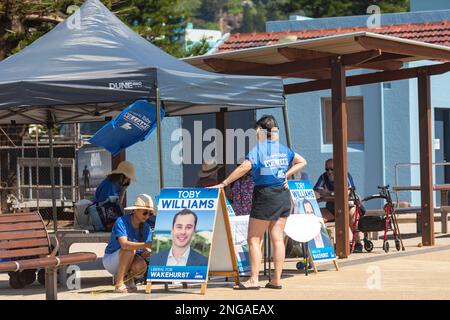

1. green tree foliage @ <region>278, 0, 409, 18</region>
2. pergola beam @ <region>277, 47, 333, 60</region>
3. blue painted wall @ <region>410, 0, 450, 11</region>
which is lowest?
pergola beam @ <region>277, 47, 333, 60</region>

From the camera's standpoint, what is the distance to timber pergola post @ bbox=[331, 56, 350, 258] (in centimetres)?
1686

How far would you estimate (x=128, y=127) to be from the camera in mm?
14133

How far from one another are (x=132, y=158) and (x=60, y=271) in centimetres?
1629

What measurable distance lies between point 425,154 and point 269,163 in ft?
20.9

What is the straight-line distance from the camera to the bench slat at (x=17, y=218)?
12859mm

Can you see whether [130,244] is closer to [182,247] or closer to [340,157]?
[182,247]

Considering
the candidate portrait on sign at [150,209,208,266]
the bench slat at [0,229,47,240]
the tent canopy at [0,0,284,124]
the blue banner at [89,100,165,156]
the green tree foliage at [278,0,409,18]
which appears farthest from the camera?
the green tree foliage at [278,0,409,18]

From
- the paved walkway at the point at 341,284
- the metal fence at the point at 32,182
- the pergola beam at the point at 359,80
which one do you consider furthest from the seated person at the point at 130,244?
the metal fence at the point at 32,182

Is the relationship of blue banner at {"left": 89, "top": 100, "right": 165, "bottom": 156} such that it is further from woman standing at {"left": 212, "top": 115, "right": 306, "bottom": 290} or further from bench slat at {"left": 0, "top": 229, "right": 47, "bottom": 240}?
bench slat at {"left": 0, "top": 229, "right": 47, "bottom": 240}

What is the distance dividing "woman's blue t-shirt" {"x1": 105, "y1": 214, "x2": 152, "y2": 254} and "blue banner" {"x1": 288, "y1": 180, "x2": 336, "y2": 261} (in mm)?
2102

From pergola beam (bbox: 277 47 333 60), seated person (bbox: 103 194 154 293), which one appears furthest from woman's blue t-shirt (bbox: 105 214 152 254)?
pergola beam (bbox: 277 47 333 60)

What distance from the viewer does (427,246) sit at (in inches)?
741

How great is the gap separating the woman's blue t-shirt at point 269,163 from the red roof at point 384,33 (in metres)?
15.7

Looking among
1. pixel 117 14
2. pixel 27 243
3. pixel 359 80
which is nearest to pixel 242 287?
pixel 27 243
